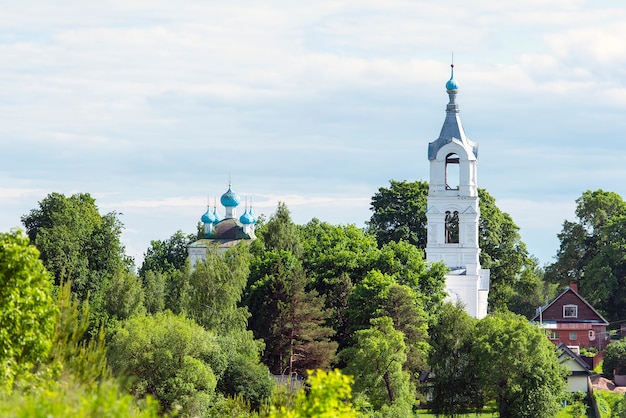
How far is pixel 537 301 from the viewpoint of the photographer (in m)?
114

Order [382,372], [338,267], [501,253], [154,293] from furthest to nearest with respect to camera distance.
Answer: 1. [501,253]
2. [154,293]
3. [338,267]
4. [382,372]

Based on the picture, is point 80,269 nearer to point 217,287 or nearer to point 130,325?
point 217,287

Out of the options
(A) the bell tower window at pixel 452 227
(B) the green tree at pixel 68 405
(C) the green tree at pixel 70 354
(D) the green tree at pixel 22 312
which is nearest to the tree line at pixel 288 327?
(A) the bell tower window at pixel 452 227

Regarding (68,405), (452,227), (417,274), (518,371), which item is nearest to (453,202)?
(452,227)

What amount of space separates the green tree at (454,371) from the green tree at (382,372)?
7.82ft

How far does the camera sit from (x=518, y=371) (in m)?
57.6

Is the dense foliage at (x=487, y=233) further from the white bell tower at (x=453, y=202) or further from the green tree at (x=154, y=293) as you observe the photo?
the green tree at (x=154, y=293)

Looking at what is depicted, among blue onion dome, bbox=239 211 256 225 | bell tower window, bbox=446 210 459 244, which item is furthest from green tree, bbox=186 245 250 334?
blue onion dome, bbox=239 211 256 225

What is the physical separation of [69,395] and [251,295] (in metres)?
41.8

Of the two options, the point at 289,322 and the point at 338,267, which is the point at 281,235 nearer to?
the point at 338,267

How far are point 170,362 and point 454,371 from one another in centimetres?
1208

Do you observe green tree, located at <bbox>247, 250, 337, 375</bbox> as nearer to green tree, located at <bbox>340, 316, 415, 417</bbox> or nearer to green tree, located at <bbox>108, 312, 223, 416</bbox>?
green tree, located at <bbox>340, 316, 415, 417</bbox>

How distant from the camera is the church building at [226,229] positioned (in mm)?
98750

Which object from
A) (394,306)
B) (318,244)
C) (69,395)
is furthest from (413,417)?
(69,395)
